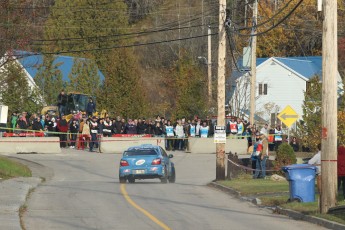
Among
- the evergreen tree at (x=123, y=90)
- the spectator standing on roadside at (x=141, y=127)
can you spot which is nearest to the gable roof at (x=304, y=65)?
the evergreen tree at (x=123, y=90)

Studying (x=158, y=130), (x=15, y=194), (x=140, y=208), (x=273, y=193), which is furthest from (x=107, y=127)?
(x=140, y=208)

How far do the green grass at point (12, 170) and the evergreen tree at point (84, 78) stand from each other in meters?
32.7

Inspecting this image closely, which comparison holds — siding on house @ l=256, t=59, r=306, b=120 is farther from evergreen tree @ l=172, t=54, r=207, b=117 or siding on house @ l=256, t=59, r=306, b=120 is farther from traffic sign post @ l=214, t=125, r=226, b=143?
traffic sign post @ l=214, t=125, r=226, b=143

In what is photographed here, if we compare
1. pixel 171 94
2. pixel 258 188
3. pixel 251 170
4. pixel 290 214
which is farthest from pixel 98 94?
pixel 290 214

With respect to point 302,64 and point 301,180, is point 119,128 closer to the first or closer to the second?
point 301,180

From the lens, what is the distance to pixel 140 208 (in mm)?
24469

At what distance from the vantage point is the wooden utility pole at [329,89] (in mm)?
22156

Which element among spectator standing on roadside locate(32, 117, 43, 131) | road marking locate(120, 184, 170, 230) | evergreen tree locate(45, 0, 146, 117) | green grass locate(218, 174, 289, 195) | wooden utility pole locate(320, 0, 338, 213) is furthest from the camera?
evergreen tree locate(45, 0, 146, 117)

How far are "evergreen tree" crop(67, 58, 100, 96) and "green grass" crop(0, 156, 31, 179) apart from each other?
32733 mm

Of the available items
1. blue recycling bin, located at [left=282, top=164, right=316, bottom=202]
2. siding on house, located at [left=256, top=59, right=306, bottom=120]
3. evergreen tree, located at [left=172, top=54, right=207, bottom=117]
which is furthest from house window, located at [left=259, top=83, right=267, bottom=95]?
blue recycling bin, located at [left=282, top=164, right=316, bottom=202]

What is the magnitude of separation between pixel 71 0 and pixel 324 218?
247 feet

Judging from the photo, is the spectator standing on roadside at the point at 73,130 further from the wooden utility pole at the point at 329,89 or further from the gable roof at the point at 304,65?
the wooden utility pole at the point at 329,89

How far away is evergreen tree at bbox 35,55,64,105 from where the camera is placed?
7206 cm

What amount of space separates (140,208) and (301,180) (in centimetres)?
422
